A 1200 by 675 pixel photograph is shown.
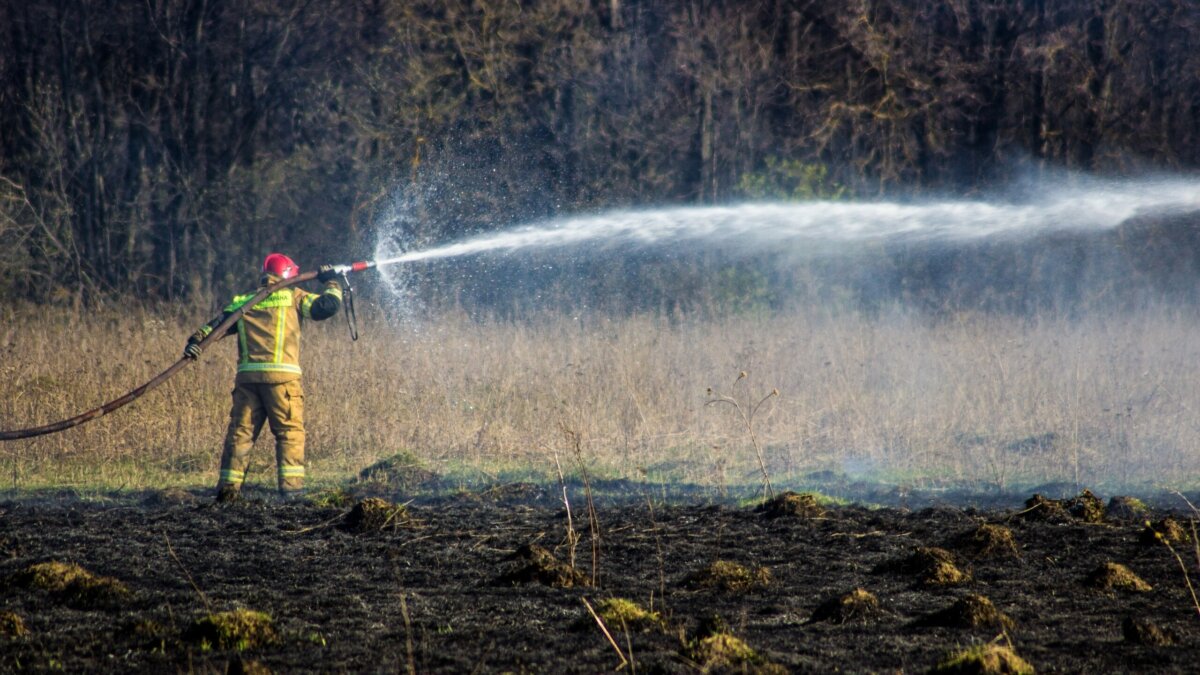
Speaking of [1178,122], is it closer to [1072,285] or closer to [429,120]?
[1072,285]

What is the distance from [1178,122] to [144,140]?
53.6 feet

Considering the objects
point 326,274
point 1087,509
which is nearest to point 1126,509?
point 1087,509

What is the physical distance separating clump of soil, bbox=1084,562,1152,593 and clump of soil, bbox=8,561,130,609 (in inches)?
136

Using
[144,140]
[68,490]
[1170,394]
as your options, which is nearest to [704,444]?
[1170,394]

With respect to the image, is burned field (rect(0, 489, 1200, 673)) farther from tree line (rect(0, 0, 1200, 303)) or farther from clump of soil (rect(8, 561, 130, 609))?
tree line (rect(0, 0, 1200, 303))

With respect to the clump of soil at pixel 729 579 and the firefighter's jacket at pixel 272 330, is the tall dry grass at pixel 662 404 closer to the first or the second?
the firefighter's jacket at pixel 272 330

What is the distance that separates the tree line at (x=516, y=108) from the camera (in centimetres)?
2041

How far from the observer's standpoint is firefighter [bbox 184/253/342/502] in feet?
29.5

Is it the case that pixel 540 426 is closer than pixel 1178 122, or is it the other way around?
pixel 540 426

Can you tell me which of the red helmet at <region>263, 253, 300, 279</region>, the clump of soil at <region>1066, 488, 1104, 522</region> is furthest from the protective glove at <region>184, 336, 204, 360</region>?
the clump of soil at <region>1066, 488, 1104, 522</region>

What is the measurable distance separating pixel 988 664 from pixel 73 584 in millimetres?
3217

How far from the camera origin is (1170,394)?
10805mm

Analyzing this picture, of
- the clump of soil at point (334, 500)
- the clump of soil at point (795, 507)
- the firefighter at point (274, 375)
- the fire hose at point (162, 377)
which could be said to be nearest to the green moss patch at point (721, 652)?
the clump of soil at point (795, 507)

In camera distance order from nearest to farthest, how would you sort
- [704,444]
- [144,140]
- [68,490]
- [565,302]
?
[68,490]
[704,444]
[565,302]
[144,140]
